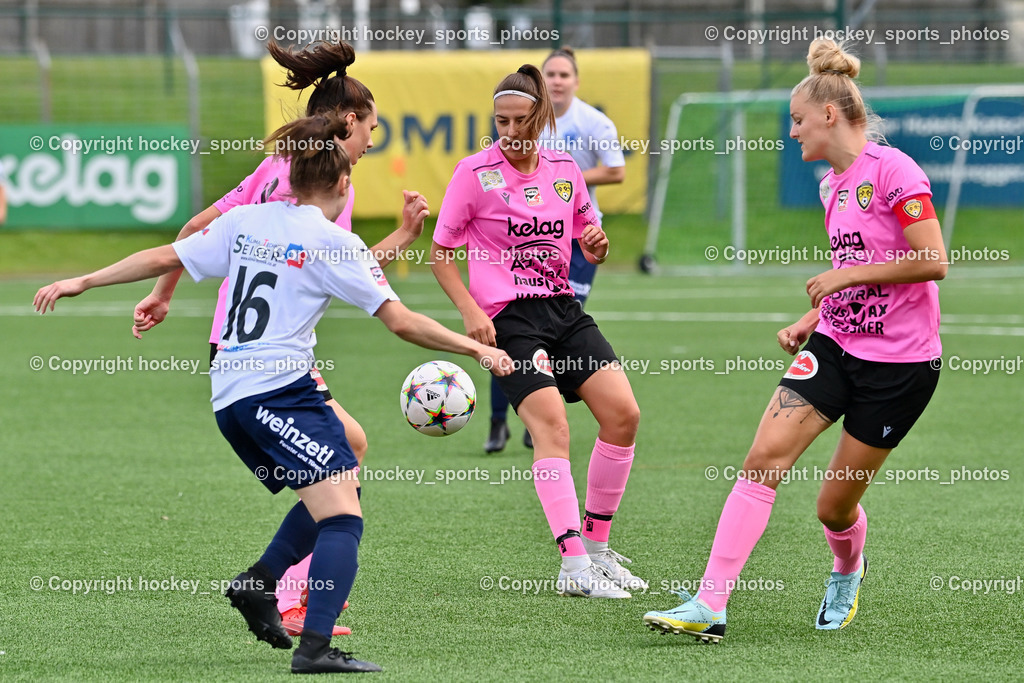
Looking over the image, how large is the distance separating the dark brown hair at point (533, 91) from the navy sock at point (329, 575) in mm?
1978

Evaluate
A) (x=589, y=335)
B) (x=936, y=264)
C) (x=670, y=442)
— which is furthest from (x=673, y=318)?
(x=936, y=264)

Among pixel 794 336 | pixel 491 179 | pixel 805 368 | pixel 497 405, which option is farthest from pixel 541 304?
pixel 497 405

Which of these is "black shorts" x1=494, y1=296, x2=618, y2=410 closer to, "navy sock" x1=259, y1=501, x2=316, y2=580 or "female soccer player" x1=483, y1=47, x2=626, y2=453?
"navy sock" x1=259, y1=501, x2=316, y2=580

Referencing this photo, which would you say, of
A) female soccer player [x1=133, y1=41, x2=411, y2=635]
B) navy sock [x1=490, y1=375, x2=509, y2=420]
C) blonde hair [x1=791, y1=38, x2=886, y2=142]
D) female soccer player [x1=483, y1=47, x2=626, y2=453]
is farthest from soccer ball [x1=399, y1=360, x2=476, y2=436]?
female soccer player [x1=483, y1=47, x2=626, y2=453]

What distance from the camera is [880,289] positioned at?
14.9ft

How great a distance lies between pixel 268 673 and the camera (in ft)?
13.7

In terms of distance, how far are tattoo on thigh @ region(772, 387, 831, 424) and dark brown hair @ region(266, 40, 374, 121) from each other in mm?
1782

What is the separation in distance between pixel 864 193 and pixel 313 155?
187cm

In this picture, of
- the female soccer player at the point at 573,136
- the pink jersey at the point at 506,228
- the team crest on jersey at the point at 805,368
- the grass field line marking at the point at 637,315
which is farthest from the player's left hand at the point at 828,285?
the grass field line marking at the point at 637,315

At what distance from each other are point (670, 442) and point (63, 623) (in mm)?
4676

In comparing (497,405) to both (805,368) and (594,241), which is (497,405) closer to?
(594,241)

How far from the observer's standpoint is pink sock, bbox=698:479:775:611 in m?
4.52

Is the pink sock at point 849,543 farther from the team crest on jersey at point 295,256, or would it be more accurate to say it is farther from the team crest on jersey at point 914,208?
the team crest on jersey at point 295,256

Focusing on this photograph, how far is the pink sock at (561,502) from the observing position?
17.3ft
